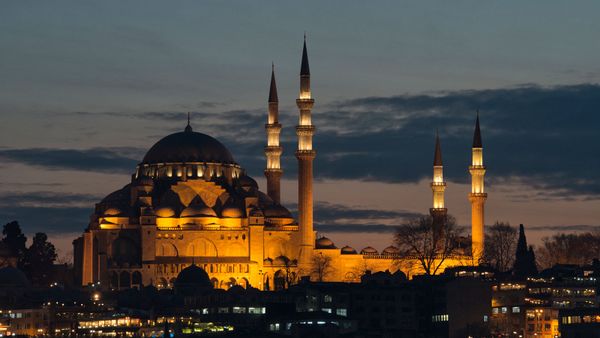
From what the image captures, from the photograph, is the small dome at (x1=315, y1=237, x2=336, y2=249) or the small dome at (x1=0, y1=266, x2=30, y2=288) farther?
the small dome at (x1=315, y1=237, x2=336, y2=249)

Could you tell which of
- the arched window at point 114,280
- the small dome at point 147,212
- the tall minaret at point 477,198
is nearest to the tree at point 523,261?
the tall minaret at point 477,198

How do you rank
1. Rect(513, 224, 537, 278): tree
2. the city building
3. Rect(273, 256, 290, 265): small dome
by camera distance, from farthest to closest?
Rect(273, 256, 290, 265): small dome < Rect(513, 224, 537, 278): tree < the city building

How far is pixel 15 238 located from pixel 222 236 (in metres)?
19.2

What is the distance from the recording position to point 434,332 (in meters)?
120

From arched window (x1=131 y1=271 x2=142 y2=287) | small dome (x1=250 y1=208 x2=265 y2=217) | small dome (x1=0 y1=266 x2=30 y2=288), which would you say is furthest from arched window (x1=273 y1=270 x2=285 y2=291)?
small dome (x1=0 y1=266 x2=30 y2=288)

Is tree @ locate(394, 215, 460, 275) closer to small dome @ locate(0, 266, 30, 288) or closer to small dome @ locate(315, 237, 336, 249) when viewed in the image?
small dome @ locate(315, 237, 336, 249)

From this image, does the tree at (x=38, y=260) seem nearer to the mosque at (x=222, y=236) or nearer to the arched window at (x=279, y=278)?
the mosque at (x=222, y=236)

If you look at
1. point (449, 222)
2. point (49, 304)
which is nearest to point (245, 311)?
point (49, 304)

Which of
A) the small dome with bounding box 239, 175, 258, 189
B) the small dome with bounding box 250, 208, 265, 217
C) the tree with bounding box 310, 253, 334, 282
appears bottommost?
the tree with bounding box 310, 253, 334, 282

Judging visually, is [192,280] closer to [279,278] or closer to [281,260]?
[279,278]

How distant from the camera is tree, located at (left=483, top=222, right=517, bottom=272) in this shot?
16188 centimetres

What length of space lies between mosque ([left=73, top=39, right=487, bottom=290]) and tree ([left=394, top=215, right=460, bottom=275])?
1.18 meters

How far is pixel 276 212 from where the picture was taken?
153750 millimetres

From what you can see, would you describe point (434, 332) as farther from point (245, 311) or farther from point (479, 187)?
point (479, 187)
